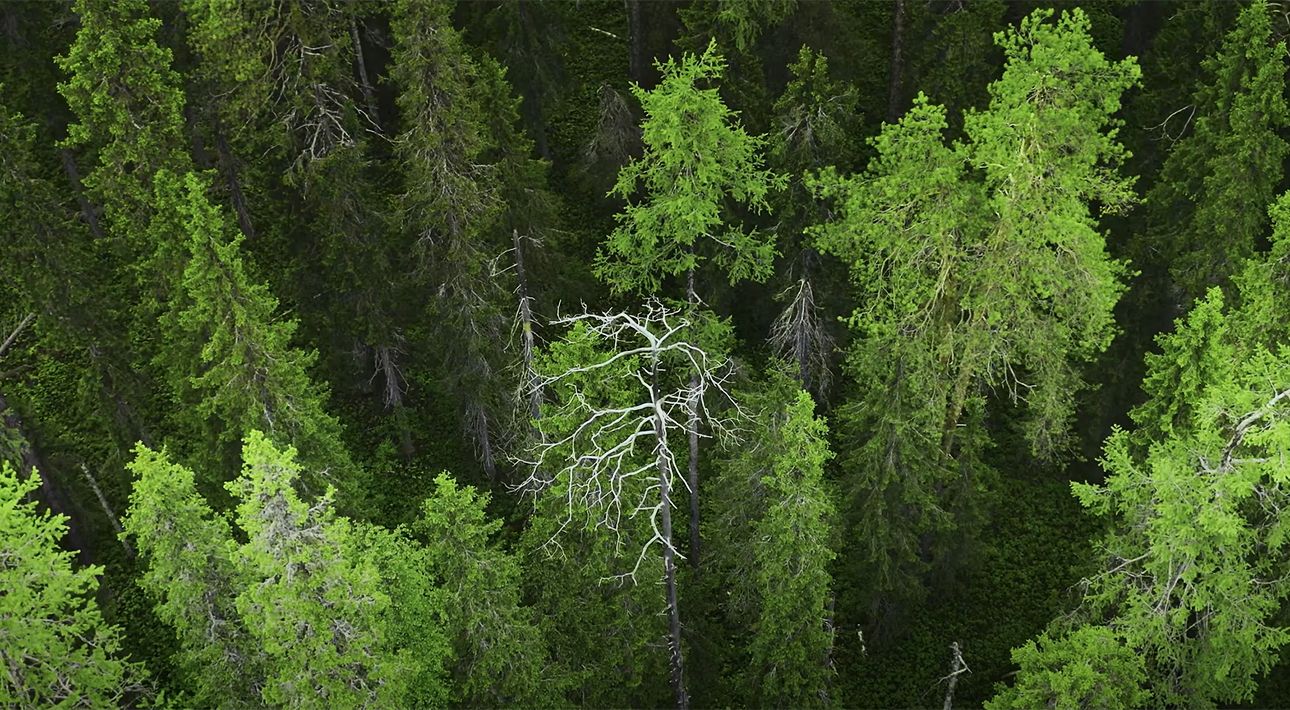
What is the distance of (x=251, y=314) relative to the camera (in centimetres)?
2145

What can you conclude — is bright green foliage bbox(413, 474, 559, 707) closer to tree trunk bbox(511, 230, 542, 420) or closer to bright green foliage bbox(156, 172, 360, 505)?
bright green foliage bbox(156, 172, 360, 505)

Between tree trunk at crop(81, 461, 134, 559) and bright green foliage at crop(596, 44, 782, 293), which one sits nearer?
bright green foliage at crop(596, 44, 782, 293)

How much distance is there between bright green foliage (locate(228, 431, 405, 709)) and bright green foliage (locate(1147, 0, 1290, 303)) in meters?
18.8

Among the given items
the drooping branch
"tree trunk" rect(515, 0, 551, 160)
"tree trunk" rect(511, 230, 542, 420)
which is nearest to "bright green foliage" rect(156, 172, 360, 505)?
"tree trunk" rect(511, 230, 542, 420)

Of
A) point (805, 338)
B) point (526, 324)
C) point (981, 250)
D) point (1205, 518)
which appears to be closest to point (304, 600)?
point (526, 324)

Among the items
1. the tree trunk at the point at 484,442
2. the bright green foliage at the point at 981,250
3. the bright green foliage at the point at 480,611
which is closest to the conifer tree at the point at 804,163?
the bright green foliage at the point at 981,250

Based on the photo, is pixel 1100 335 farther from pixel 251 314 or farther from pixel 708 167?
pixel 251 314

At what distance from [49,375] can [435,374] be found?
39.0 ft

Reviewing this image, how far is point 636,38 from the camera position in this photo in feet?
115

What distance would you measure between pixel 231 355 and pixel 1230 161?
2064 centimetres

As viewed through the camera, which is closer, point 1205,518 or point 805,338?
point 1205,518

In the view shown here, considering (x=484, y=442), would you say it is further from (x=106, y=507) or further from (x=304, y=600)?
(x=304, y=600)

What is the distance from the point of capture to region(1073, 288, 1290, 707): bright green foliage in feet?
60.7

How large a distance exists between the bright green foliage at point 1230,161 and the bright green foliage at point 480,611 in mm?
16405
